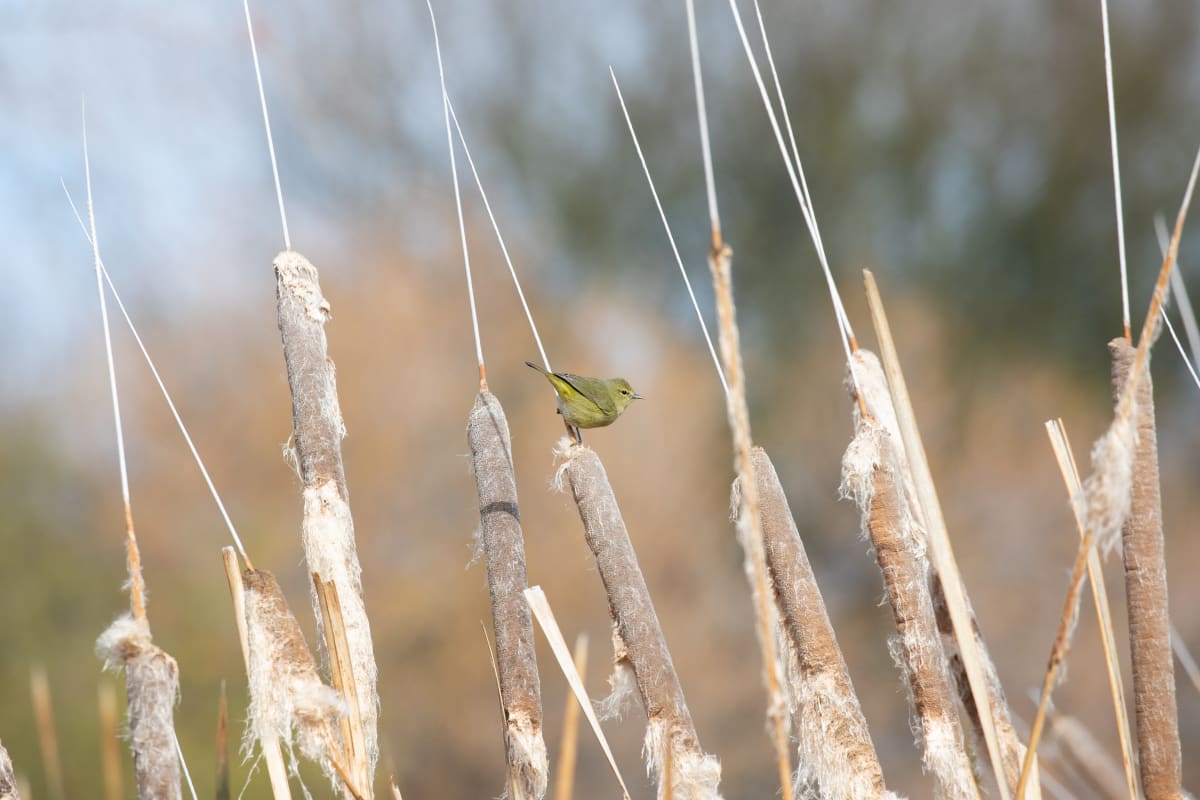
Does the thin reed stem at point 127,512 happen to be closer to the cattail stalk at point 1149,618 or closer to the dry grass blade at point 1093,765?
the cattail stalk at point 1149,618

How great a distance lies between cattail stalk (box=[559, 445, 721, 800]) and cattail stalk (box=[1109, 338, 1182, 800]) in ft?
1.46

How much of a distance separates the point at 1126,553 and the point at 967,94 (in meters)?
9.43

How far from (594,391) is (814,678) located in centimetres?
104

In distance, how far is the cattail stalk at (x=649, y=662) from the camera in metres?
1.05

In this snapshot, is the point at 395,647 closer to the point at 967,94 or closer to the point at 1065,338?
the point at 1065,338

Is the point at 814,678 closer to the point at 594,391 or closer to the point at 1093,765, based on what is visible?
the point at 1093,765

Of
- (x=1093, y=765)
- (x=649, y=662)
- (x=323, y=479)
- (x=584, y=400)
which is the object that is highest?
(x=584, y=400)

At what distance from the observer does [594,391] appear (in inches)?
79.8

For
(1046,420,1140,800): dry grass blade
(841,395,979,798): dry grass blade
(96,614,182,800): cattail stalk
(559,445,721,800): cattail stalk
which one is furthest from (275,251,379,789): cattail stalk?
(1046,420,1140,800): dry grass blade

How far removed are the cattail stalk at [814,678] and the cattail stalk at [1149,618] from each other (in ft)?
0.91

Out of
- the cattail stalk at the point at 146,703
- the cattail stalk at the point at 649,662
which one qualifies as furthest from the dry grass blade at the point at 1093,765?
the cattail stalk at the point at 146,703

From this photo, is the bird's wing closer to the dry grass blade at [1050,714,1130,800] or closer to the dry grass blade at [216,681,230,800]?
the dry grass blade at [1050,714,1130,800]

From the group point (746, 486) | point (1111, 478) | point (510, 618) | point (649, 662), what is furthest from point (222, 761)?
point (1111, 478)

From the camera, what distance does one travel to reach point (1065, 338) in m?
8.92
